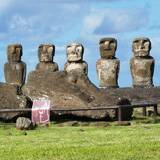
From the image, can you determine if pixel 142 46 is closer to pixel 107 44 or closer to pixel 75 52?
pixel 107 44

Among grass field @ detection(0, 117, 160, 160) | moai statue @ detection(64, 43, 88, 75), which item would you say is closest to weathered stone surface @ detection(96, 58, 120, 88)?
moai statue @ detection(64, 43, 88, 75)

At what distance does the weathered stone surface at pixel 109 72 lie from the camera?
21.6m

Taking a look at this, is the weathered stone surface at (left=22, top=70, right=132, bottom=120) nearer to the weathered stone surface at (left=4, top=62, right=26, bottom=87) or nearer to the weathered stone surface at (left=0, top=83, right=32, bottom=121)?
the weathered stone surface at (left=0, top=83, right=32, bottom=121)

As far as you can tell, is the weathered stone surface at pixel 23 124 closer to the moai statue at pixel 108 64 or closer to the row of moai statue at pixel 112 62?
the row of moai statue at pixel 112 62

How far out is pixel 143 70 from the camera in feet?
68.6

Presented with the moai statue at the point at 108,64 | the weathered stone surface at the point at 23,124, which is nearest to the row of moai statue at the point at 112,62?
the moai statue at the point at 108,64

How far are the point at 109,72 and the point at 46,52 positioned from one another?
5.35 metres

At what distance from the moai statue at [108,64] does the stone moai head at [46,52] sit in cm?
457

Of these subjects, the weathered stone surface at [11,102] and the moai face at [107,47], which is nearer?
the weathered stone surface at [11,102]

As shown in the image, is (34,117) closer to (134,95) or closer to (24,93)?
(24,93)

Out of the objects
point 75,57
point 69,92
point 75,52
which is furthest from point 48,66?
point 69,92

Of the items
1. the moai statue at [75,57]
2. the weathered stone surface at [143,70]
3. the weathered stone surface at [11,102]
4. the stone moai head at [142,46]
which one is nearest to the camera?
the weathered stone surface at [11,102]

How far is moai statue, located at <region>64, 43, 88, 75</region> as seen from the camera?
77.7 feet

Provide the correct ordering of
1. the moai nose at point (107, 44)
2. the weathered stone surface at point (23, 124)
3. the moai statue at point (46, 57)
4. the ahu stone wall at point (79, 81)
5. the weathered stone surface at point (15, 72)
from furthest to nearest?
the weathered stone surface at point (15, 72) → the moai statue at point (46, 57) → the moai nose at point (107, 44) → the ahu stone wall at point (79, 81) → the weathered stone surface at point (23, 124)
